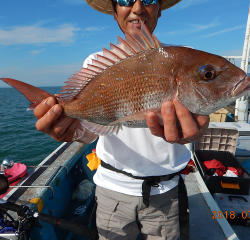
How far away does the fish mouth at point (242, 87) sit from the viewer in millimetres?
1240

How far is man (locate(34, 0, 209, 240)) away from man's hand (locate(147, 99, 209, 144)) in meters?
0.41

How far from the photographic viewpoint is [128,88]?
1436 mm

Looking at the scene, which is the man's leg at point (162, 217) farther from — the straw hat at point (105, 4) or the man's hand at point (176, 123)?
the straw hat at point (105, 4)

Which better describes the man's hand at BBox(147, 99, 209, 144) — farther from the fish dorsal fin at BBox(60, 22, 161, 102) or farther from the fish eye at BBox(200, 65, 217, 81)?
the fish dorsal fin at BBox(60, 22, 161, 102)

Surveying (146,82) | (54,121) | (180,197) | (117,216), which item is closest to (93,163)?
(117,216)

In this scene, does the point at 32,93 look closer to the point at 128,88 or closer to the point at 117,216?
the point at 128,88

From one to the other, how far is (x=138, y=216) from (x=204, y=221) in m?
1.52

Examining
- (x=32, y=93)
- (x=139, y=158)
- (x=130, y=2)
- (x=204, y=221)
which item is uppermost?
(x=130, y=2)

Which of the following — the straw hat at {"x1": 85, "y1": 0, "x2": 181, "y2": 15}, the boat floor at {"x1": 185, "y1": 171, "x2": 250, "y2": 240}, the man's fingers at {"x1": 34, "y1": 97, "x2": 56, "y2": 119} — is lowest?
the boat floor at {"x1": 185, "y1": 171, "x2": 250, "y2": 240}

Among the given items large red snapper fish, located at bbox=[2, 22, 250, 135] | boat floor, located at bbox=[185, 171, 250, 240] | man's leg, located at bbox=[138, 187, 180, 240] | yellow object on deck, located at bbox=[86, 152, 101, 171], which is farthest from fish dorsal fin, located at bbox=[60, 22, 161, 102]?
boat floor, located at bbox=[185, 171, 250, 240]

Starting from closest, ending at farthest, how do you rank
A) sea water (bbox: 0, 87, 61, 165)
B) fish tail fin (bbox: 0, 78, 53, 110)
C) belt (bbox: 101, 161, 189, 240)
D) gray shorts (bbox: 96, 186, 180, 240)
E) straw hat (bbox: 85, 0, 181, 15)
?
fish tail fin (bbox: 0, 78, 53, 110) < belt (bbox: 101, 161, 189, 240) < gray shorts (bbox: 96, 186, 180, 240) < straw hat (bbox: 85, 0, 181, 15) < sea water (bbox: 0, 87, 61, 165)

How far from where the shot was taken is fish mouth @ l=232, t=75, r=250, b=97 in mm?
1240

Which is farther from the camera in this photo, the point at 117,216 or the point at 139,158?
the point at 117,216

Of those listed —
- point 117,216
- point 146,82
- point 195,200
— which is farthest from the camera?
point 195,200
